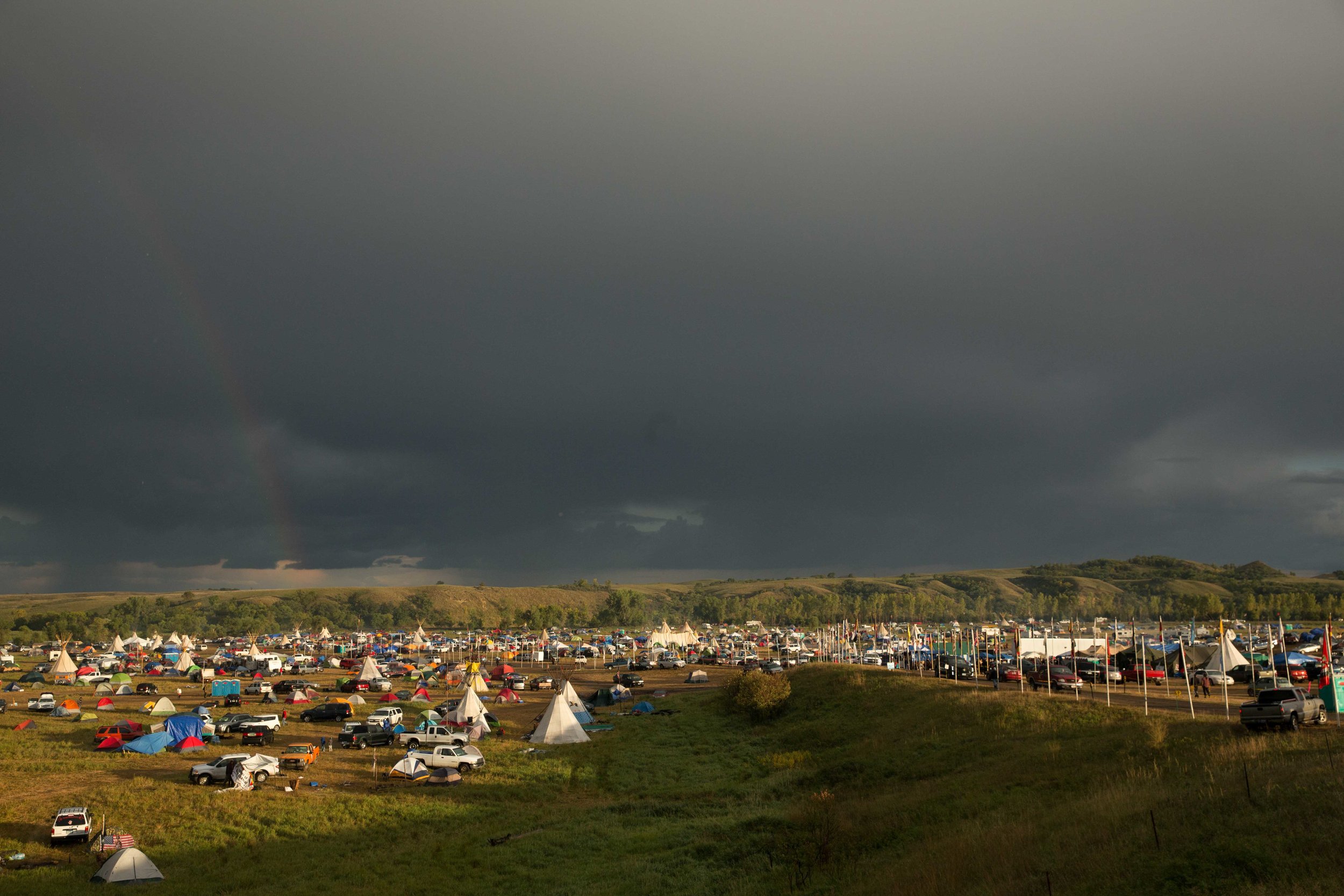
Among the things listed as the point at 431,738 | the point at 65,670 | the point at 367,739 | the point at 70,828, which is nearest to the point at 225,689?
the point at 367,739

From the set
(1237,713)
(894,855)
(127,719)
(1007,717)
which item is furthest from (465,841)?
(127,719)

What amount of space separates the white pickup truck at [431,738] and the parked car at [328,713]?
14.2m

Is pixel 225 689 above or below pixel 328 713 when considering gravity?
above

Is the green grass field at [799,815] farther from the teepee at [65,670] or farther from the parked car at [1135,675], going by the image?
the teepee at [65,670]

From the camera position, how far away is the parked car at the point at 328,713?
65.1 m

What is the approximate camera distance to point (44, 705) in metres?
70.0

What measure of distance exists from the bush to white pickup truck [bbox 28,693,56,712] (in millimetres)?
59806

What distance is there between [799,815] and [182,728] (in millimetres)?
41864

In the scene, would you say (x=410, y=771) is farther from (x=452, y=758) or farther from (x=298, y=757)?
(x=298, y=757)

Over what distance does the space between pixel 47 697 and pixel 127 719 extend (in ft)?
52.8

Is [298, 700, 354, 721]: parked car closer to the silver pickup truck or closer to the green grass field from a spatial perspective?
the green grass field

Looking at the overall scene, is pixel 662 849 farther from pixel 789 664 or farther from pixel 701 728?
pixel 789 664

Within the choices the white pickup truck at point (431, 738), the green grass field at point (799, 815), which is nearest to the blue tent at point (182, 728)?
the green grass field at point (799, 815)

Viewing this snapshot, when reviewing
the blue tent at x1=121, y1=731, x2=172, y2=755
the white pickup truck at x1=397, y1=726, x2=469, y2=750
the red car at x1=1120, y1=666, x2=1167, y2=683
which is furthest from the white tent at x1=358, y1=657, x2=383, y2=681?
the red car at x1=1120, y1=666, x2=1167, y2=683
